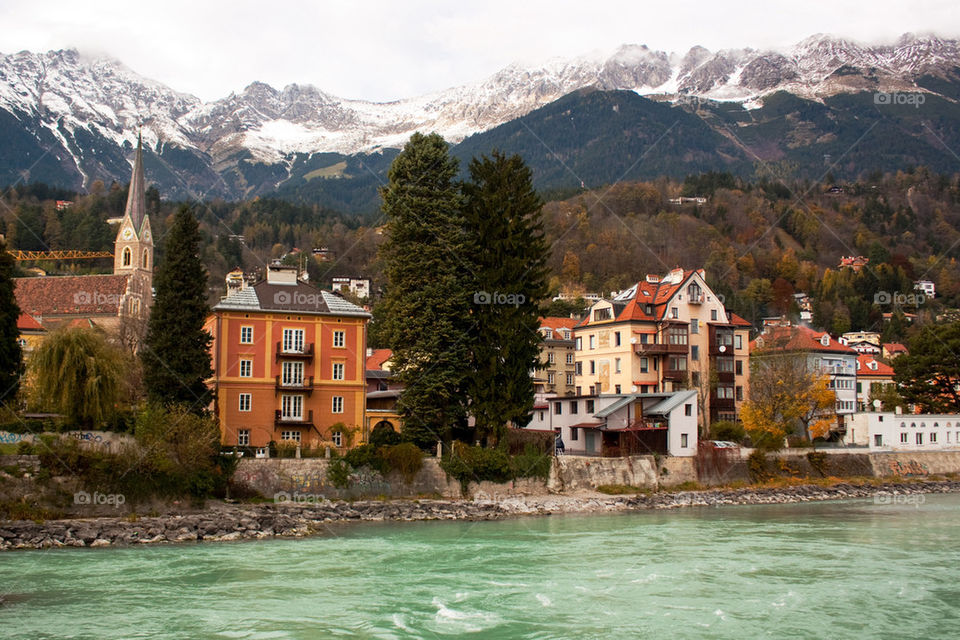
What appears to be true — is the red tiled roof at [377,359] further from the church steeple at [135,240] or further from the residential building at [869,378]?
the church steeple at [135,240]

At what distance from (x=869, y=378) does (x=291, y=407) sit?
6512 centimetres

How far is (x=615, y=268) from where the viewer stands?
475 ft

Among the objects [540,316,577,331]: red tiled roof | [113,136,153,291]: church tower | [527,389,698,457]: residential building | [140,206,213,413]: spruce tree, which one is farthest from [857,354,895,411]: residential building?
[113,136,153,291]: church tower

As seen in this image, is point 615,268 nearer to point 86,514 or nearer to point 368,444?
point 368,444

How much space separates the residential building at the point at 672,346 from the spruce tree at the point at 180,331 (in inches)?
1291

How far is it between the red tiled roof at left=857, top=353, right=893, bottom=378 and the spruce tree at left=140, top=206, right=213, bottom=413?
2734 inches

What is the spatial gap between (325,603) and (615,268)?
12503 cm

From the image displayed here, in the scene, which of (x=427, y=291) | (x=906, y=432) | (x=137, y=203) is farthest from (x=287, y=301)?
(x=137, y=203)

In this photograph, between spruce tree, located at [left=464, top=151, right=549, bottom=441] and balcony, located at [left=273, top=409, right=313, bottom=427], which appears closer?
spruce tree, located at [left=464, top=151, right=549, bottom=441]

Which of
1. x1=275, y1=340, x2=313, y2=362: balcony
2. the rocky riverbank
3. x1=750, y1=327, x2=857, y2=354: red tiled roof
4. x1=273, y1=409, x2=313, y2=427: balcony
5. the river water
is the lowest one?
the river water

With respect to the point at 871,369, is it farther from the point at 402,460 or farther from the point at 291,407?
the point at 291,407

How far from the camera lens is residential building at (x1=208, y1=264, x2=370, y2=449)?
48469 mm

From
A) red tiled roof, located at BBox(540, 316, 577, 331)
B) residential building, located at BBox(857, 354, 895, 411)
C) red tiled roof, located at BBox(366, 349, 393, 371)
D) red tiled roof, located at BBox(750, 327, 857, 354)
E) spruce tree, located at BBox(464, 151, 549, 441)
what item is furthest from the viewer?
residential building, located at BBox(857, 354, 895, 411)

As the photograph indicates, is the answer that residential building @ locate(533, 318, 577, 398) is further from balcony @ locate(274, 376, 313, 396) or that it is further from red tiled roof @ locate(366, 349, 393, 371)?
balcony @ locate(274, 376, 313, 396)
